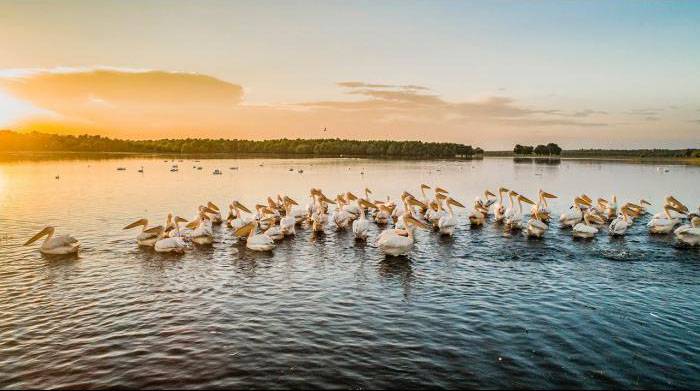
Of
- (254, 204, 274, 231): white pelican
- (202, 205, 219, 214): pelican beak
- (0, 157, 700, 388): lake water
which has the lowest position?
(0, 157, 700, 388): lake water

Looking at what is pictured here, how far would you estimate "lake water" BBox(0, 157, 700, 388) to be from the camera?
8195 millimetres

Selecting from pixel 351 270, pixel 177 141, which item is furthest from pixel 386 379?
pixel 177 141

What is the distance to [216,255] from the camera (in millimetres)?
16172

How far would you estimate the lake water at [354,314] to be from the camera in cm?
820

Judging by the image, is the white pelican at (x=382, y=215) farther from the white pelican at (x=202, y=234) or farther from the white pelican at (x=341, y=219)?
the white pelican at (x=202, y=234)

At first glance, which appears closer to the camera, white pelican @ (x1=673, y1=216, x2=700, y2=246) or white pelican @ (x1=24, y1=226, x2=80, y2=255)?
white pelican @ (x1=24, y1=226, x2=80, y2=255)

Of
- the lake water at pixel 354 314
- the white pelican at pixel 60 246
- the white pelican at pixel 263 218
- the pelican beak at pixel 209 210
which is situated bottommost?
the lake water at pixel 354 314

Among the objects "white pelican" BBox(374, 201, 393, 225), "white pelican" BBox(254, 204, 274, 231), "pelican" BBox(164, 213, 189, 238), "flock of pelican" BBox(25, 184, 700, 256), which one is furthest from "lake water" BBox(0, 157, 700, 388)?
"white pelican" BBox(374, 201, 393, 225)

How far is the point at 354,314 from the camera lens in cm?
1093

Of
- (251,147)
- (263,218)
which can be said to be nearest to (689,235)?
(263,218)

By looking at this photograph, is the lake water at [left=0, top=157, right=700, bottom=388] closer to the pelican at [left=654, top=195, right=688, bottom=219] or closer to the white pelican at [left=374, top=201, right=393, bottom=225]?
the pelican at [left=654, top=195, right=688, bottom=219]

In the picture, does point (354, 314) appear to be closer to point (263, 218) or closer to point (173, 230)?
point (173, 230)

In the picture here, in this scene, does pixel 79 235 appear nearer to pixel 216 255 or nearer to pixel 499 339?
pixel 216 255

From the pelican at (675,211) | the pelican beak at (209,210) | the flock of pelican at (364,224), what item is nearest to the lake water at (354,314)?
the flock of pelican at (364,224)
